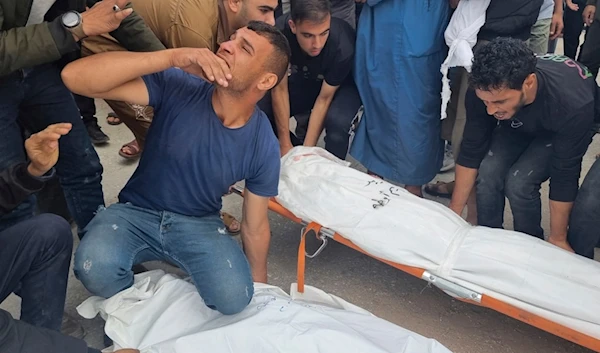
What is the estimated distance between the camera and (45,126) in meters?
2.44

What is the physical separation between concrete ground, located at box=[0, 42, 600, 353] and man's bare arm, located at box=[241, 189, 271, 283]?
13.7 inches

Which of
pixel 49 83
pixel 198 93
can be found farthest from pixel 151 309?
pixel 49 83

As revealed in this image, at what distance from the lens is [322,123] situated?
10.9 feet

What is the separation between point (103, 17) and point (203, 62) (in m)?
0.37

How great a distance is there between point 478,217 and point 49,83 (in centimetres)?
211

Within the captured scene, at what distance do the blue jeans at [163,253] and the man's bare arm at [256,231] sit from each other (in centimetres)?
10

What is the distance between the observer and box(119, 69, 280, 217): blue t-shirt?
226 centimetres

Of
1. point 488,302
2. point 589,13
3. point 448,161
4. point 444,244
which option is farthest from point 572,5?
point 488,302

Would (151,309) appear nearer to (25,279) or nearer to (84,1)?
(25,279)

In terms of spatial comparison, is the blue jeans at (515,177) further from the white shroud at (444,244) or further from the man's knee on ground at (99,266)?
the man's knee on ground at (99,266)

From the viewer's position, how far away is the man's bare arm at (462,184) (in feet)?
9.24

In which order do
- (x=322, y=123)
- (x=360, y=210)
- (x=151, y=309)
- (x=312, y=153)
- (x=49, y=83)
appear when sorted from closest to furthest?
(x=151, y=309) → (x=49, y=83) → (x=360, y=210) → (x=312, y=153) → (x=322, y=123)

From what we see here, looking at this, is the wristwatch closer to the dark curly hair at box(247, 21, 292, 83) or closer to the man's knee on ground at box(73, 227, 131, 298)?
the dark curly hair at box(247, 21, 292, 83)

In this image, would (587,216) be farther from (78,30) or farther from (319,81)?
(78,30)
